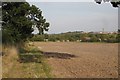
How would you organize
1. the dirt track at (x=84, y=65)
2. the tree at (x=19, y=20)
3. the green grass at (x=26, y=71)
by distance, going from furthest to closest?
the tree at (x=19, y=20) → the dirt track at (x=84, y=65) → the green grass at (x=26, y=71)

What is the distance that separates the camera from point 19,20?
3553cm

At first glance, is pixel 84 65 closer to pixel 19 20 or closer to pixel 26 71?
pixel 26 71

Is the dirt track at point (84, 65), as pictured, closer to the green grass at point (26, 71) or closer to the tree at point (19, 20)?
the green grass at point (26, 71)

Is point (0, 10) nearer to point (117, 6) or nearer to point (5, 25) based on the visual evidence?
point (5, 25)

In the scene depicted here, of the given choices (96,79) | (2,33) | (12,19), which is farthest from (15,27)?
(96,79)

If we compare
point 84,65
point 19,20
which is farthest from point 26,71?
point 19,20

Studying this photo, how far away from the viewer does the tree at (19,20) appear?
113ft

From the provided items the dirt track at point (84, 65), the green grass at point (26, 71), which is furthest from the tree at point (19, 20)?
the green grass at point (26, 71)

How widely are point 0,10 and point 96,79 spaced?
790 inches

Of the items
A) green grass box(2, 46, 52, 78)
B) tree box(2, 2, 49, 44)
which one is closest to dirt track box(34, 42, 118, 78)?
green grass box(2, 46, 52, 78)

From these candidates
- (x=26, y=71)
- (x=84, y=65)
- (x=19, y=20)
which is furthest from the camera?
(x=19, y=20)

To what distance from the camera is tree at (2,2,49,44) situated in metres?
34.4

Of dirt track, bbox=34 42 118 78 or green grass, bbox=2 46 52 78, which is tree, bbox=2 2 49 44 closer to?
dirt track, bbox=34 42 118 78

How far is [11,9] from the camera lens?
119ft
